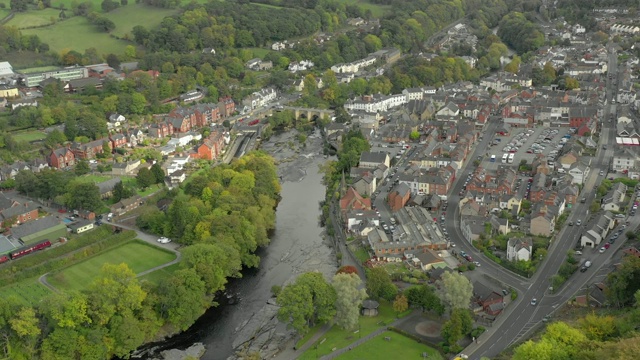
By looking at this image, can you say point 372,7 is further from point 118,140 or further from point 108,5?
point 118,140

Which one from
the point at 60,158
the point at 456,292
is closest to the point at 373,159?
the point at 456,292

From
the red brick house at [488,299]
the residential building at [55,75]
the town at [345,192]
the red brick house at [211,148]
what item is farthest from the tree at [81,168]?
the red brick house at [488,299]

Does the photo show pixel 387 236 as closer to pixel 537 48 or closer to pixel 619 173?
pixel 619 173

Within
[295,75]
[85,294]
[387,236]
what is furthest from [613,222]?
[295,75]

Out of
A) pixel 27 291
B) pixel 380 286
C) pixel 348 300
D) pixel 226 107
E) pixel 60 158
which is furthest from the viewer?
pixel 226 107

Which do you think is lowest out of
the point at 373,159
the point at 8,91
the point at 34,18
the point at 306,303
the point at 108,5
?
the point at 373,159

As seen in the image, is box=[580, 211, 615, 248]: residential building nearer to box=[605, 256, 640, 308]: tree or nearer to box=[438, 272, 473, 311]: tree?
box=[605, 256, 640, 308]: tree
